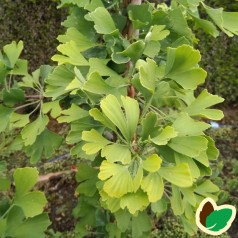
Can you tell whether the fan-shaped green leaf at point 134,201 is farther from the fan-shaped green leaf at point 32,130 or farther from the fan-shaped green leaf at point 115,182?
the fan-shaped green leaf at point 32,130

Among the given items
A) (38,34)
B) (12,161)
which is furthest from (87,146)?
(38,34)

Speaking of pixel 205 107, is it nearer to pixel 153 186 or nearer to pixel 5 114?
pixel 153 186

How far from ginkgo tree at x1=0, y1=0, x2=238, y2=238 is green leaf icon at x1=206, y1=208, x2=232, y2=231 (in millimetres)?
47

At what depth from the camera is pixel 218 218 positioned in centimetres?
77

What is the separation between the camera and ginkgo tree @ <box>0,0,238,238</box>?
0.68 metres

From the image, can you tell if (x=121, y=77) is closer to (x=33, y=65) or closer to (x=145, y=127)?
(x=145, y=127)

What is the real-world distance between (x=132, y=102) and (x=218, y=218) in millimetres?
268

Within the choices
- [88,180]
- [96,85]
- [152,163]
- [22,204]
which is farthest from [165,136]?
[88,180]

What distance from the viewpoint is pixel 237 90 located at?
2.29 m

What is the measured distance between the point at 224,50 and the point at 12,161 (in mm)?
1187

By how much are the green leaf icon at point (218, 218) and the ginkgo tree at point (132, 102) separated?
1.9 inches

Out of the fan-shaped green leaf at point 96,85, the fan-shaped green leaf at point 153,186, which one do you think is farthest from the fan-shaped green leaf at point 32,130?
the fan-shaped green leaf at point 153,186

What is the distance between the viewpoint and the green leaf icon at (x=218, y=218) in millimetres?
764

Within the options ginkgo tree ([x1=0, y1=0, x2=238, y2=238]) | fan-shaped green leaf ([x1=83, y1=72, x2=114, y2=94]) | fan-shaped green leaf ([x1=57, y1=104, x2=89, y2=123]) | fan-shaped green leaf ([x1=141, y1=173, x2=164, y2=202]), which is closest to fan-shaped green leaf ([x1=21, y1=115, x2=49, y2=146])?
ginkgo tree ([x1=0, y1=0, x2=238, y2=238])
